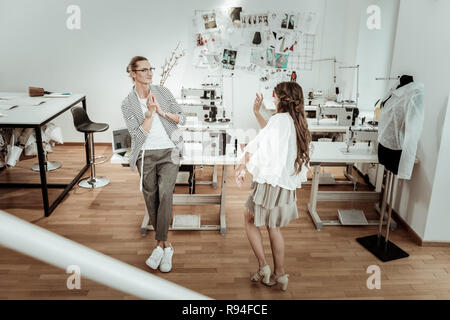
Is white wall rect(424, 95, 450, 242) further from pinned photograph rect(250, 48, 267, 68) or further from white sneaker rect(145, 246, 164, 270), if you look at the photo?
pinned photograph rect(250, 48, 267, 68)

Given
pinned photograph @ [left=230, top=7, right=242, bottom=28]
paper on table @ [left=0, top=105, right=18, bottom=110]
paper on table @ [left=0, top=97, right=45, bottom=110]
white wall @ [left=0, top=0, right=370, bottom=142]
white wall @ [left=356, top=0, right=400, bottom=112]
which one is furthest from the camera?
pinned photograph @ [left=230, top=7, right=242, bottom=28]

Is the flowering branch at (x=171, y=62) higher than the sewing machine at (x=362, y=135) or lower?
higher

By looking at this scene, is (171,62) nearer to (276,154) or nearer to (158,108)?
(158,108)

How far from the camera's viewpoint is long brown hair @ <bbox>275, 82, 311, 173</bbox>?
2.53 m

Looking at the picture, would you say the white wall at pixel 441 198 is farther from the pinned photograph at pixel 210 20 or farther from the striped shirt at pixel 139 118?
the pinned photograph at pixel 210 20

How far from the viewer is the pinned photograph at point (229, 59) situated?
619 cm

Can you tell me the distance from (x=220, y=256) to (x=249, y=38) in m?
3.85

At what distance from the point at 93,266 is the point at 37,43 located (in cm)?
632

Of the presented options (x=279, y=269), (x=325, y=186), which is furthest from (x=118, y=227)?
(x=325, y=186)

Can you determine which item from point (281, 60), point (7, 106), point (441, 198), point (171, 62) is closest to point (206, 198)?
point (441, 198)

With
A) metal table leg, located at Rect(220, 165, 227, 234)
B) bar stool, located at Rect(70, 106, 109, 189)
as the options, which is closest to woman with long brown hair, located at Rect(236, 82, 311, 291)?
metal table leg, located at Rect(220, 165, 227, 234)

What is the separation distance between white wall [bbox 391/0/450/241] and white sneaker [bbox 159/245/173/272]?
221cm

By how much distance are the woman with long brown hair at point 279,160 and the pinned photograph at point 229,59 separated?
3.75 m

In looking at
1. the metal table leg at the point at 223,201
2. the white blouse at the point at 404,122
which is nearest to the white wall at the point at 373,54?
the white blouse at the point at 404,122
